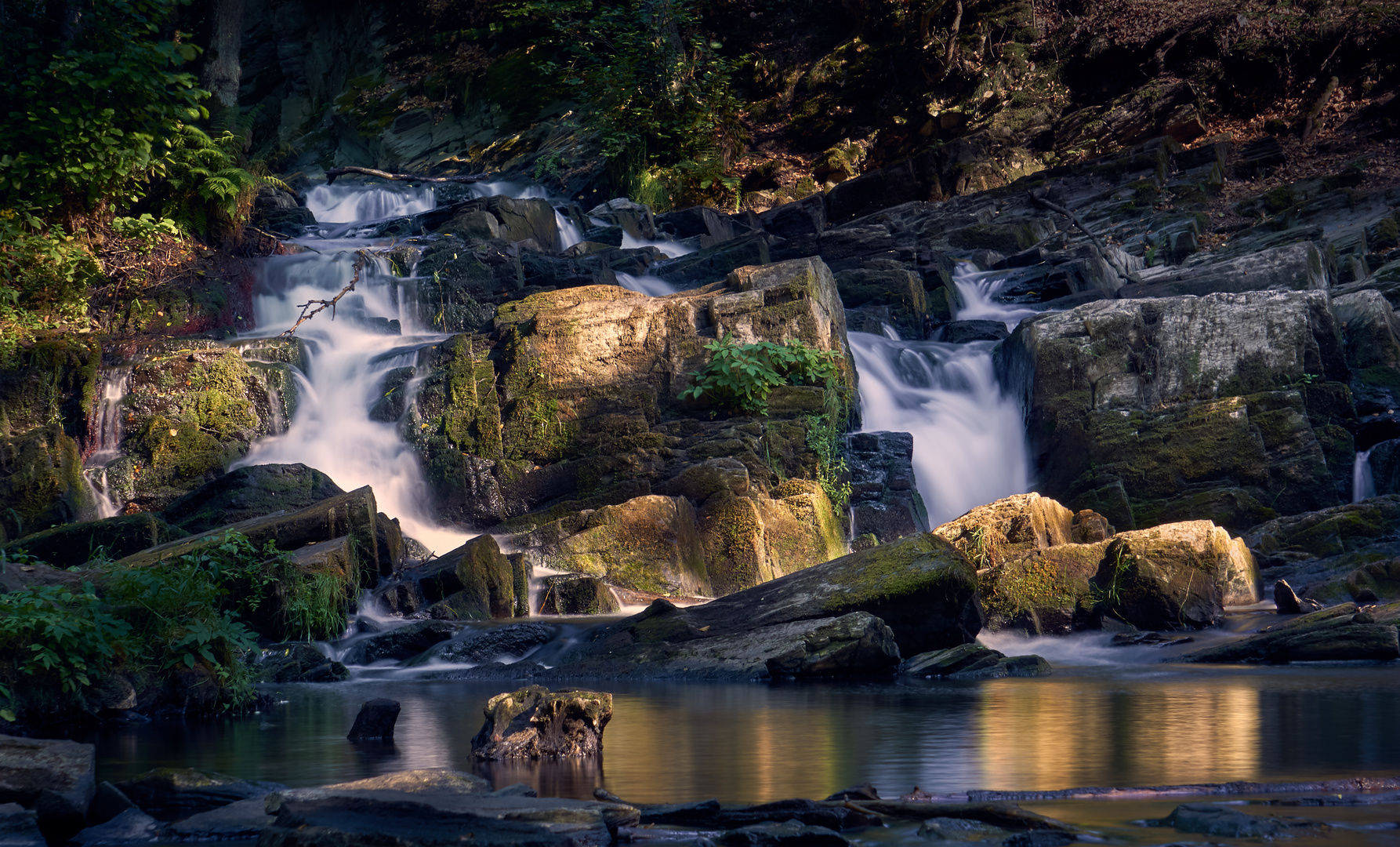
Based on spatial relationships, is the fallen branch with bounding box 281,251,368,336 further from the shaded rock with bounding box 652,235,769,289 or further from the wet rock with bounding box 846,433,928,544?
the wet rock with bounding box 846,433,928,544

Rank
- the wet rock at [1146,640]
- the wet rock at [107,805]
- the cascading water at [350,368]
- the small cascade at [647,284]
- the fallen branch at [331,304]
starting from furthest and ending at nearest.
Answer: the small cascade at [647,284], the fallen branch at [331,304], the cascading water at [350,368], the wet rock at [1146,640], the wet rock at [107,805]

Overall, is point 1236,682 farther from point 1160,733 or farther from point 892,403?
point 892,403

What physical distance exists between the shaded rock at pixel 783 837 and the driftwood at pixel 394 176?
79.8 ft

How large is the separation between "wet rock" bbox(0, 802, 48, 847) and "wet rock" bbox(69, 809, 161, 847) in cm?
12

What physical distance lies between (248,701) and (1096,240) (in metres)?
17.8

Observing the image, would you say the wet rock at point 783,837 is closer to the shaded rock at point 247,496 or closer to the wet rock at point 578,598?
the wet rock at point 578,598

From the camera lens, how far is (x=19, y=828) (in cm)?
343

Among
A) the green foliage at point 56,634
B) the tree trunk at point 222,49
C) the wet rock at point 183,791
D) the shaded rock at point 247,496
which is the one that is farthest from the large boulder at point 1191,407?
the tree trunk at point 222,49

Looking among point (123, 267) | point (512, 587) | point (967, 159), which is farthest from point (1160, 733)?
point (967, 159)

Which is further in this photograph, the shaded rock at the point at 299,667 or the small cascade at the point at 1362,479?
the small cascade at the point at 1362,479

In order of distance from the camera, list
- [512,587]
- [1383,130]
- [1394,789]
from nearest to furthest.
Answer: [1394,789] < [512,587] < [1383,130]

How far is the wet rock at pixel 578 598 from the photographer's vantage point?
402 inches

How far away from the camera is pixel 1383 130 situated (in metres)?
21.9

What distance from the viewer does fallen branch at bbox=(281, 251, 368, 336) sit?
1528cm
